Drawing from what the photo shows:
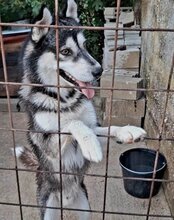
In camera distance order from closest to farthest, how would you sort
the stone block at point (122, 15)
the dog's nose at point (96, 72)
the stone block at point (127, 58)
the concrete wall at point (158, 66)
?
the dog's nose at point (96, 72)
the concrete wall at point (158, 66)
the stone block at point (127, 58)
the stone block at point (122, 15)

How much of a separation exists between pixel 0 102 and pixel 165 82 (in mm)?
2209

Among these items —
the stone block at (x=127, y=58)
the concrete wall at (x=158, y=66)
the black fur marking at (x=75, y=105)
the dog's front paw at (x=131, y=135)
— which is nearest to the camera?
the dog's front paw at (x=131, y=135)

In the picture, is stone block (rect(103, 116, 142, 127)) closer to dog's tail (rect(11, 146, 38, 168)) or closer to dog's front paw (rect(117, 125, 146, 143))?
dog's tail (rect(11, 146, 38, 168))

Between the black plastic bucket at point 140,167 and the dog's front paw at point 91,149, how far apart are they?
0.98 meters

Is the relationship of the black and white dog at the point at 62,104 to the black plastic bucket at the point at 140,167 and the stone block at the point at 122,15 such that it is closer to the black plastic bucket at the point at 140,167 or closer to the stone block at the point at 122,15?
the black plastic bucket at the point at 140,167

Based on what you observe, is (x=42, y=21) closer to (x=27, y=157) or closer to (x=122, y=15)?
(x=27, y=157)

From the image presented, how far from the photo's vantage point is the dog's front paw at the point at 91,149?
1.66 m

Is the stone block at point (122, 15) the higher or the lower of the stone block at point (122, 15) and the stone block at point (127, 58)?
the higher

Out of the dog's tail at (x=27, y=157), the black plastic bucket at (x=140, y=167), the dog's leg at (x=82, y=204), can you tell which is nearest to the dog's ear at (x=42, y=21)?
the dog's tail at (x=27, y=157)

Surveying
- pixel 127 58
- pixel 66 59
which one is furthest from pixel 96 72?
pixel 127 58

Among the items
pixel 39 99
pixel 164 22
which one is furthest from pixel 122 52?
pixel 39 99

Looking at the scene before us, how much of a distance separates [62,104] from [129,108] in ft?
5.25

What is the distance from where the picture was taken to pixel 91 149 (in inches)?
66.2

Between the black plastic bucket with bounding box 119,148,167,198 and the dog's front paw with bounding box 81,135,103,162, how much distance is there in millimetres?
977
